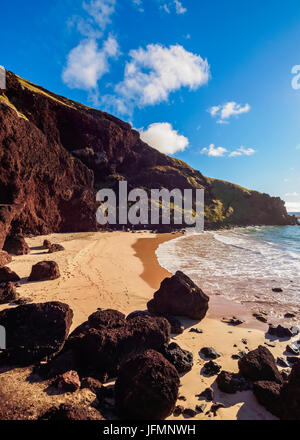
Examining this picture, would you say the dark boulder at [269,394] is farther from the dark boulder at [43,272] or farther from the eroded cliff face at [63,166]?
the eroded cliff face at [63,166]

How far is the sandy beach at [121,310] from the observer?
5.59 metres

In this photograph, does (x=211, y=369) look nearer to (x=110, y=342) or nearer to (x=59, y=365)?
(x=110, y=342)

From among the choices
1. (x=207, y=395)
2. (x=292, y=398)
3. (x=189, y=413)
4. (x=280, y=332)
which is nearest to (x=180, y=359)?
(x=207, y=395)

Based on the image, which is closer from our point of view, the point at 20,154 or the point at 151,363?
the point at 151,363

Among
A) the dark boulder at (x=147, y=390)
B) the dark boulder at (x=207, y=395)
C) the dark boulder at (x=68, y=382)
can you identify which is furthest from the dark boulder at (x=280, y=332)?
the dark boulder at (x=68, y=382)

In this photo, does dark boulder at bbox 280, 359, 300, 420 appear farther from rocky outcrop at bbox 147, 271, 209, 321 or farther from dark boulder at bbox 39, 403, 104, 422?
rocky outcrop at bbox 147, 271, 209, 321

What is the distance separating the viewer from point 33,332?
719cm

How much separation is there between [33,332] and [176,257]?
19829 mm

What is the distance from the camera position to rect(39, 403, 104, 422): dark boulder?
477 cm

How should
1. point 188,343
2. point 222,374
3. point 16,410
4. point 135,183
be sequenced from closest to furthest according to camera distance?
1. point 16,410
2. point 222,374
3. point 188,343
4. point 135,183

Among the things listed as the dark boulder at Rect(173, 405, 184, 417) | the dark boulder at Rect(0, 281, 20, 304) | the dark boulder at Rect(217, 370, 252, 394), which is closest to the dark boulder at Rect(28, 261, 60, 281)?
the dark boulder at Rect(0, 281, 20, 304)

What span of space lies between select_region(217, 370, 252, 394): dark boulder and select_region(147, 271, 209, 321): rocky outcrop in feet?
13.8

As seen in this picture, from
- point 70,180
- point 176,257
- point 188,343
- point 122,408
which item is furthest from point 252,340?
point 70,180

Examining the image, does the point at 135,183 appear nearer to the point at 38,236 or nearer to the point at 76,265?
the point at 38,236
